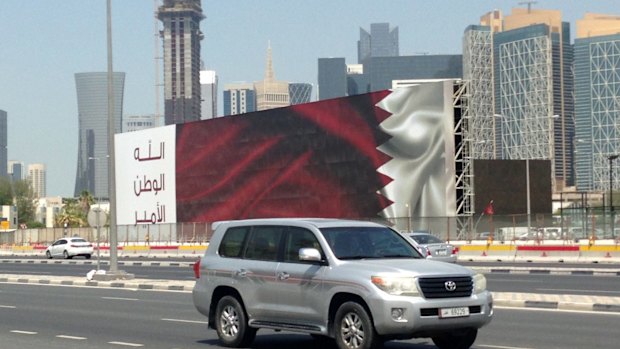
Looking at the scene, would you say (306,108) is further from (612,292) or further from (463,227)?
(612,292)

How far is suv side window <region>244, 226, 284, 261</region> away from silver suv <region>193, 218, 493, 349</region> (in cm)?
1

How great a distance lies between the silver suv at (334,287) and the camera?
14.4 meters

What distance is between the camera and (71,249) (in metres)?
68.8

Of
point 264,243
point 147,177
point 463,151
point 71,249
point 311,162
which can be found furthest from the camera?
point 147,177

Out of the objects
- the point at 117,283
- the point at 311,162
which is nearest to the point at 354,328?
the point at 117,283

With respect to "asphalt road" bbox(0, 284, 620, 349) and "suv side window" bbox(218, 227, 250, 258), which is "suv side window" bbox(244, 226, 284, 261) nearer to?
"suv side window" bbox(218, 227, 250, 258)

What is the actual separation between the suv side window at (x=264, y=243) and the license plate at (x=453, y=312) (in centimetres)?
289

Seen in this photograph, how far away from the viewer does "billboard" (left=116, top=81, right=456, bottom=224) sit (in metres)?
77.8

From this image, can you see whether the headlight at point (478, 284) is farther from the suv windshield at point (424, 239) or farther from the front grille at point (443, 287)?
the suv windshield at point (424, 239)

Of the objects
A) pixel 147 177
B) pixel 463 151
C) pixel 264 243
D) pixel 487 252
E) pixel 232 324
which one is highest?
pixel 463 151

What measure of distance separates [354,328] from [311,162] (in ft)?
232

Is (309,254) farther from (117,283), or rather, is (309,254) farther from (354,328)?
(117,283)

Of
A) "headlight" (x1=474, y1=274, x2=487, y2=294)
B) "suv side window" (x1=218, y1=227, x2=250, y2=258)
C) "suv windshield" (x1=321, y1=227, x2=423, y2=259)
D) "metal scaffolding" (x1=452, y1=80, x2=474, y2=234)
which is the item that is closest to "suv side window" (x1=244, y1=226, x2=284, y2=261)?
"suv side window" (x1=218, y1=227, x2=250, y2=258)

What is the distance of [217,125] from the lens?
94750 mm
